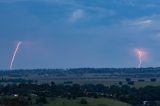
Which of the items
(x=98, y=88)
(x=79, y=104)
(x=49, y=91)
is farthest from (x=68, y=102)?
(x=98, y=88)

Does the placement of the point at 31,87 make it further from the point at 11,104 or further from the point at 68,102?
the point at 11,104

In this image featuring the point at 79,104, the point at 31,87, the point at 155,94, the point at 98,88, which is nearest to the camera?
the point at 79,104

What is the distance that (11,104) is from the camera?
298 ft

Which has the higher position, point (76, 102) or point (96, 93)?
point (96, 93)

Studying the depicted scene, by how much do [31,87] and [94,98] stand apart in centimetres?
3704

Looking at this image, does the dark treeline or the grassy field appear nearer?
the grassy field

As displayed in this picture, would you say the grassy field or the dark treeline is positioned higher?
the dark treeline

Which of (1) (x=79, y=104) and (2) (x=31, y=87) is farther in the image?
(2) (x=31, y=87)

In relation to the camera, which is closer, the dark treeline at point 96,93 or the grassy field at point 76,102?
the grassy field at point 76,102

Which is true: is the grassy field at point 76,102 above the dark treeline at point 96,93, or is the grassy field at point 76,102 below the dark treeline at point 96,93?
below

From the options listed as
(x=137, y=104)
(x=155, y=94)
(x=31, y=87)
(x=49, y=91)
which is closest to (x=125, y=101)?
(x=137, y=104)

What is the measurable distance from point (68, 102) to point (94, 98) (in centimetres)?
1314

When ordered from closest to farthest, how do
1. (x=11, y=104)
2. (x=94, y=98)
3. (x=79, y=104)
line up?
(x=11, y=104) → (x=79, y=104) → (x=94, y=98)

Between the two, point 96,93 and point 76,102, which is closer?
point 76,102
